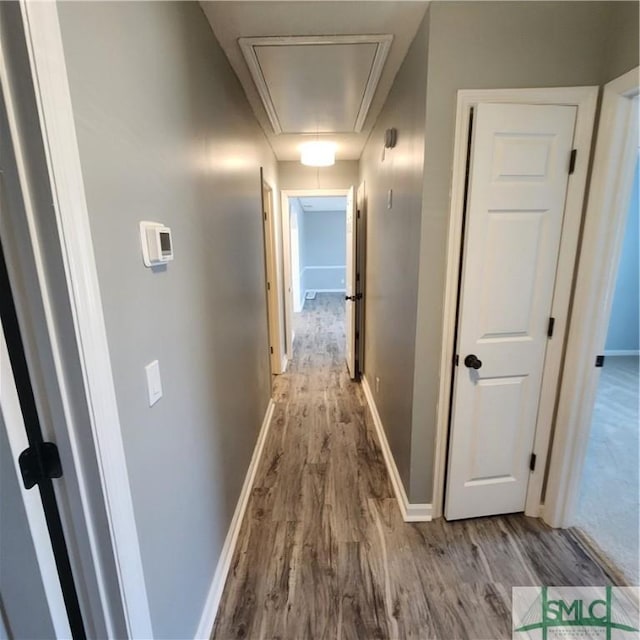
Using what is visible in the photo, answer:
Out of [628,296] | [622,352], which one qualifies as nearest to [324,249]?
[628,296]

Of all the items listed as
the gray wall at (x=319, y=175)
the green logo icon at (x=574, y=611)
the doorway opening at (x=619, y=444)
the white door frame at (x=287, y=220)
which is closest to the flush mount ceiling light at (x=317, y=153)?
the white door frame at (x=287, y=220)

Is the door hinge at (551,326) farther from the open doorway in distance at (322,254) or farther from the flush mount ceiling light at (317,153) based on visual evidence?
the open doorway in distance at (322,254)

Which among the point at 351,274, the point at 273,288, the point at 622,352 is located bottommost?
the point at 622,352

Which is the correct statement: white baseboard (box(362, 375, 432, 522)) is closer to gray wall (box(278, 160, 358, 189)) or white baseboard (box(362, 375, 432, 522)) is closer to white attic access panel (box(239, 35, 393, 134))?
white attic access panel (box(239, 35, 393, 134))

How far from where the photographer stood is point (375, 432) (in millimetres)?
2789

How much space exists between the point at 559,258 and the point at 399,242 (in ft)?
2.57

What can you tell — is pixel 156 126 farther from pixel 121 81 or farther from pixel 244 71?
pixel 244 71

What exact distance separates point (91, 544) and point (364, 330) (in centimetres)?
319

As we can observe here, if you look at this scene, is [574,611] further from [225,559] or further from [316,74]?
[316,74]

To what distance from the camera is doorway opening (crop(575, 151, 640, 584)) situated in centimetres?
176

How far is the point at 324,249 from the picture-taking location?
1004cm

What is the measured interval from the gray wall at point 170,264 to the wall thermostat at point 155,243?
24mm

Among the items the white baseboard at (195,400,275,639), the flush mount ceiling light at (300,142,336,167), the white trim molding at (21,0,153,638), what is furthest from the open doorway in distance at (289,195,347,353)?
the white trim molding at (21,0,153,638)

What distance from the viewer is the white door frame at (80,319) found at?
60 centimetres
